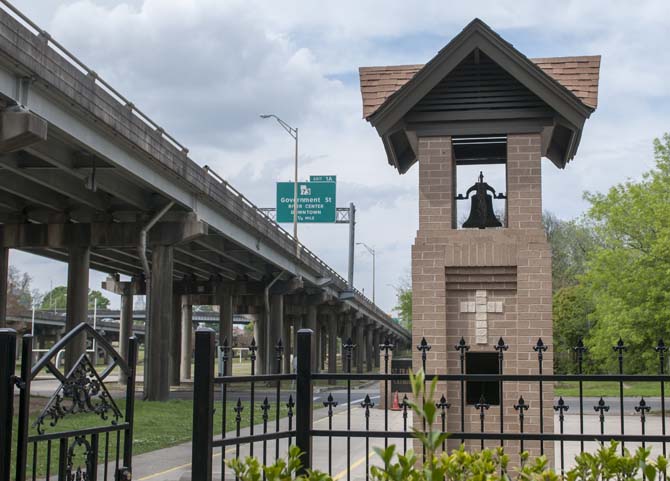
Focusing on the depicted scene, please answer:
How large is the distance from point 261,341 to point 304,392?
6445 cm

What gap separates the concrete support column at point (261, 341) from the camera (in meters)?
60.0

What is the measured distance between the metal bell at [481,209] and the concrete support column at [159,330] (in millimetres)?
20085

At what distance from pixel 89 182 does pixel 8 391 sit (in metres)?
21.2

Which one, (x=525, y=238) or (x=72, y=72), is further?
(x=72, y=72)

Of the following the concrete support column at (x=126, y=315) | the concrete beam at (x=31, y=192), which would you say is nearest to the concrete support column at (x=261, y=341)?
the concrete support column at (x=126, y=315)

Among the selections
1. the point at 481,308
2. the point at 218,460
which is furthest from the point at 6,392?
the point at 218,460

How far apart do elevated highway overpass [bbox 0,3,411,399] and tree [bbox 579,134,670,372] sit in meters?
14.9

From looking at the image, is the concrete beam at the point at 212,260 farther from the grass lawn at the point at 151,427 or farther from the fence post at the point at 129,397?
the fence post at the point at 129,397

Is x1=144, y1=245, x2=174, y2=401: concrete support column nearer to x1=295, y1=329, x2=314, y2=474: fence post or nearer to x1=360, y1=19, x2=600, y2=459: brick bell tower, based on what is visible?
x1=360, y1=19, x2=600, y2=459: brick bell tower

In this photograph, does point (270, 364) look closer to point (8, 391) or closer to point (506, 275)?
point (506, 275)

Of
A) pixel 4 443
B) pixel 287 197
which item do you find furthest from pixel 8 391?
pixel 287 197

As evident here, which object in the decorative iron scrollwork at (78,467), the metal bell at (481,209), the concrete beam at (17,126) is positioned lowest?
the decorative iron scrollwork at (78,467)

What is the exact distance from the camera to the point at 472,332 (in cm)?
1121

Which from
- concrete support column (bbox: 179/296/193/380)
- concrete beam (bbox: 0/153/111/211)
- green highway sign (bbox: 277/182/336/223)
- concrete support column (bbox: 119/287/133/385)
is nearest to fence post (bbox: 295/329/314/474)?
concrete beam (bbox: 0/153/111/211)
